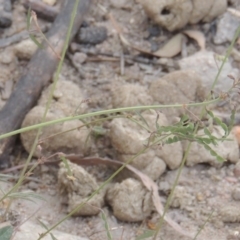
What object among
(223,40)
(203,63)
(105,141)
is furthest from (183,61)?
(105,141)

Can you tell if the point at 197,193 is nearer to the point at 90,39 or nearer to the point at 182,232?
the point at 182,232

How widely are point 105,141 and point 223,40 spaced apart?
3.30ft

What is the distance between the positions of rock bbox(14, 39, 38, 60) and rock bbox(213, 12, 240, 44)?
101 cm

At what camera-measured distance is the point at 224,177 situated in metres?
2.90

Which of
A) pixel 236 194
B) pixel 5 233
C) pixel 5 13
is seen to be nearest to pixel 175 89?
pixel 236 194

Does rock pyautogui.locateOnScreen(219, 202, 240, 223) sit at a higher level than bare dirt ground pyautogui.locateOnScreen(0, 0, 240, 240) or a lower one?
lower

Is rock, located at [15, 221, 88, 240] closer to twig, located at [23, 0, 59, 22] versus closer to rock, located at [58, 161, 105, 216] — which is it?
rock, located at [58, 161, 105, 216]

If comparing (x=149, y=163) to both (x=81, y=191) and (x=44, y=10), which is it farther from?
(x=44, y=10)

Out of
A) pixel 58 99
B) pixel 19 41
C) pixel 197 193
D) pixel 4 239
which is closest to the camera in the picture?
pixel 4 239

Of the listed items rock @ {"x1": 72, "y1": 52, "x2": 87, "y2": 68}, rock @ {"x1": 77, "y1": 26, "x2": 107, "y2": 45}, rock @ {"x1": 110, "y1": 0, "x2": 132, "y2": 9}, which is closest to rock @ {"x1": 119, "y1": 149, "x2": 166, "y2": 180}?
rock @ {"x1": 72, "y1": 52, "x2": 87, "y2": 68}

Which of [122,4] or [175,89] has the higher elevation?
[122,4]

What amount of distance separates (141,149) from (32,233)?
2.05 ft

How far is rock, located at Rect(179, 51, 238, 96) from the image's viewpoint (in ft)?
10.8

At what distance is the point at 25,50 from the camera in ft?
10.6
